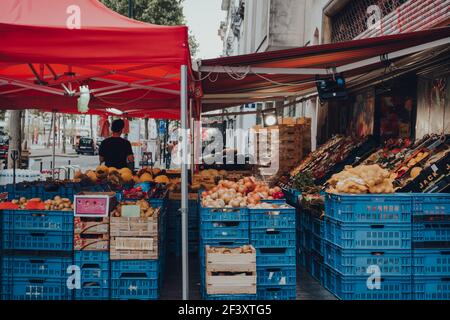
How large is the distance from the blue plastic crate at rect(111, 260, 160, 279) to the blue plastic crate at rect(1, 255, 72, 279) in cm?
56

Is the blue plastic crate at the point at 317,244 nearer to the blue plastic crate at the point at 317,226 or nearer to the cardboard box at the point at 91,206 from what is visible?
the blue plastic crate at the point at 317,226

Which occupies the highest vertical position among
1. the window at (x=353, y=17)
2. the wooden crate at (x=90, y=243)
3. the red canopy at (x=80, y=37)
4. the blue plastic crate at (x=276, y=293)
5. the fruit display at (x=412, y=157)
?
the window at (x=353, y=17)

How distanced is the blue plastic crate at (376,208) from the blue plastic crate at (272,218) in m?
0.63

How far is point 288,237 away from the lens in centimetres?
659

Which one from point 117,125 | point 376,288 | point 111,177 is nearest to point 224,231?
point 376,288

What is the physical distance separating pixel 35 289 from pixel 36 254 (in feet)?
1.40

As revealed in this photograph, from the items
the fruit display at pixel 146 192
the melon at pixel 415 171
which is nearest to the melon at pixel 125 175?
the fruit display at pixel 146 192

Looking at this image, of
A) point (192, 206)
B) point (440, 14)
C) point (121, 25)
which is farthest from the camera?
point (192, 206)

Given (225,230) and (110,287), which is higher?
(225,230)

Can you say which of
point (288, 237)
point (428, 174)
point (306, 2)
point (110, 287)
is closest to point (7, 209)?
point (110, 287)

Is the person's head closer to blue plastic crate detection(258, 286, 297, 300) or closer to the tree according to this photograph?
blue plastic crate detection(258, 286, 297, 300)

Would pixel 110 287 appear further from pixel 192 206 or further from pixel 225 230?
pixel 192 206

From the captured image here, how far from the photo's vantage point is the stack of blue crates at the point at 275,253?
256 inches

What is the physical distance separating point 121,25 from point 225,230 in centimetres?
280
